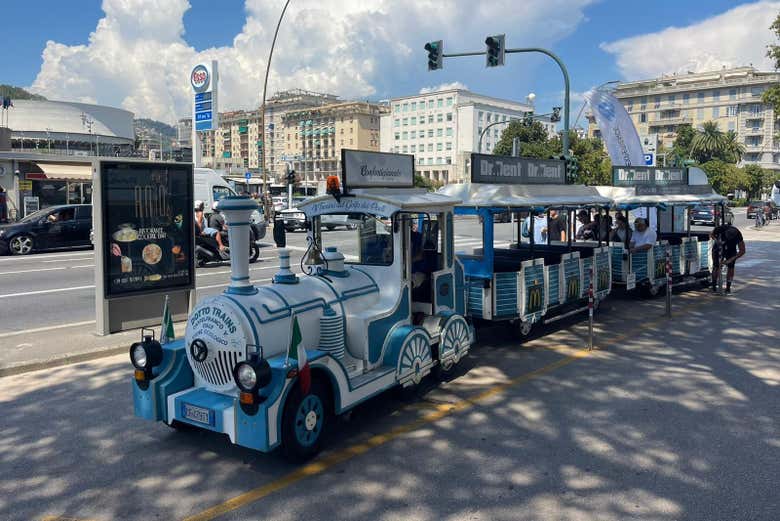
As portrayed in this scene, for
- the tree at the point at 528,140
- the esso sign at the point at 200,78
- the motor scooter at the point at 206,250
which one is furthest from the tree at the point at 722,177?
the motor scooter at the point at 206,250

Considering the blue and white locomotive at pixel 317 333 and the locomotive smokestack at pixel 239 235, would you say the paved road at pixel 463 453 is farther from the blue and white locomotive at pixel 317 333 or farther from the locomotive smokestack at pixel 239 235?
the locomotive smokestack at pixel 239 235

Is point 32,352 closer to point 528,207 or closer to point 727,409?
point 528,207

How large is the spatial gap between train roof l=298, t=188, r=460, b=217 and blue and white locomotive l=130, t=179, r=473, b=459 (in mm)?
15

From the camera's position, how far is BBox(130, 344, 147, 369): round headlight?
5305 mm

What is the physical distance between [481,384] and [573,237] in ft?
16.8

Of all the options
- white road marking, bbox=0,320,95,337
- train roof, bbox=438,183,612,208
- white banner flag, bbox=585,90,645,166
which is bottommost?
white road marking, bbox=0,320,95,337

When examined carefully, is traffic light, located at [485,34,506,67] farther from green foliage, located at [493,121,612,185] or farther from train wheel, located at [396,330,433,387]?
green foliage, located at [493,121,612,185]

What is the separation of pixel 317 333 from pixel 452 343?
1.91 m

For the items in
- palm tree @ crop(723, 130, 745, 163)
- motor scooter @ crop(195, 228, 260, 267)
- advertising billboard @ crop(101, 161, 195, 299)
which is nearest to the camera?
advertising billboard @ crop(101, 161, 195, 299)

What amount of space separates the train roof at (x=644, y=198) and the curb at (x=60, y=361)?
8.47m

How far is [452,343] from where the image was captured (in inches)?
275

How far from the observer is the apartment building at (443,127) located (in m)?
137

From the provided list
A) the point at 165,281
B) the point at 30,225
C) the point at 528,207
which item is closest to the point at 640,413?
the point at 528,207

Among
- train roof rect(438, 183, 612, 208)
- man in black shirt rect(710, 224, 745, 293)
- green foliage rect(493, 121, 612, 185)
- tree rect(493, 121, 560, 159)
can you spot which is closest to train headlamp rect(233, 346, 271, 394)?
train roof rect(438, 183, 612, 208)
